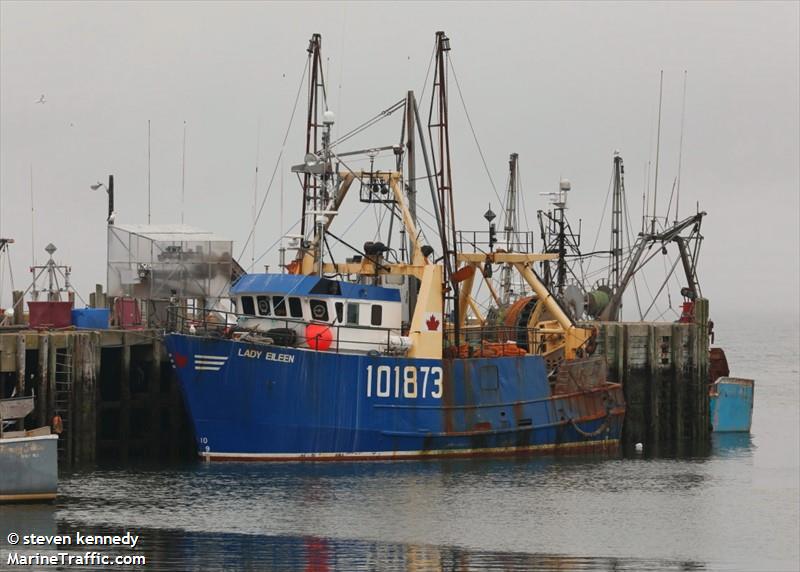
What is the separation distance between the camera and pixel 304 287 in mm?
41188

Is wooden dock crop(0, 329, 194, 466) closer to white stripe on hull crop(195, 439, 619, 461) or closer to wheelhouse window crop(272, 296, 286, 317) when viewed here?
white stripe on hull crop(195, 439, 619, 461)

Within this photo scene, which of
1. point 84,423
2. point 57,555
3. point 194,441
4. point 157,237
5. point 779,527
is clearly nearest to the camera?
point 57,555

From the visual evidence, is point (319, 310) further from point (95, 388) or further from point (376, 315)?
point (95, 388)

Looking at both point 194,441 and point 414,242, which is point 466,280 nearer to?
point 414,242

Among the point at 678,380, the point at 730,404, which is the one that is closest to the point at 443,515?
the point at 678,380

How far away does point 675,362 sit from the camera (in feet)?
162

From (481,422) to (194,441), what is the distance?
739 cm

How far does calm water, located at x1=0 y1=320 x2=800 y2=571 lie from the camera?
31.2 metres

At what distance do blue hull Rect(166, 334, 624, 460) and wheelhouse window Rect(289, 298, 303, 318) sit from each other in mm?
1624

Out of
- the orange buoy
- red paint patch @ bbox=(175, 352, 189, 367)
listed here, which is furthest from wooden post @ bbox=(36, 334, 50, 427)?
the orange buoy

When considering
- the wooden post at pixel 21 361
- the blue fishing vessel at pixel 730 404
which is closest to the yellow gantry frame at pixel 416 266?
the wooden post at pixel 21 361

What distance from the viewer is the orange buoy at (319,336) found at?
4106cm

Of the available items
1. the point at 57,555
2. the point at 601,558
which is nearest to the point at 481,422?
the point at 601,558

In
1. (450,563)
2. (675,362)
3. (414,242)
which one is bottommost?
(450,563)
